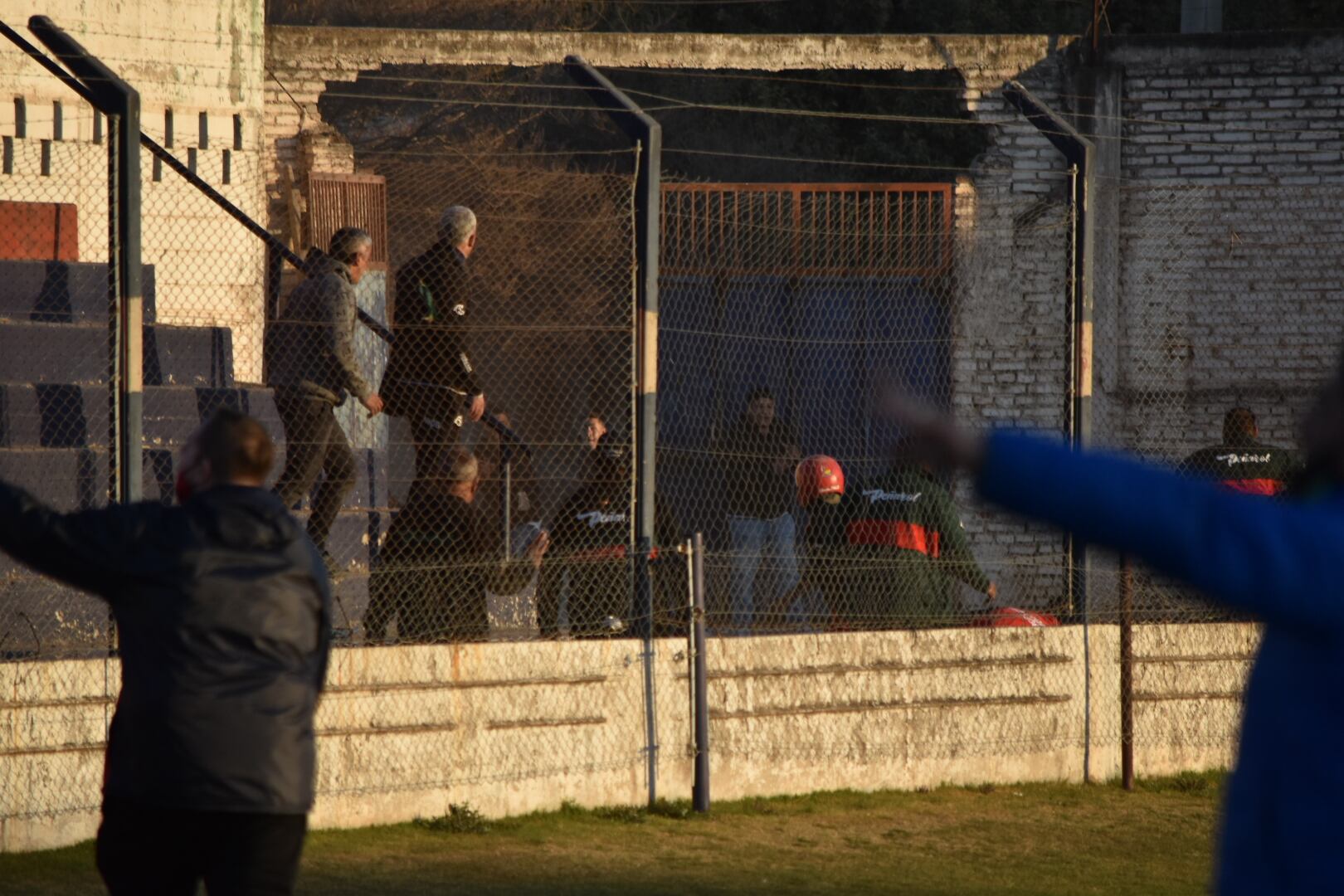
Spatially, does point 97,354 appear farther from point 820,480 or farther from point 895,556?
point 895,556

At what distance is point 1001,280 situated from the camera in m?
15.9

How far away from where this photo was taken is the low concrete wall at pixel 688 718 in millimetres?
7652

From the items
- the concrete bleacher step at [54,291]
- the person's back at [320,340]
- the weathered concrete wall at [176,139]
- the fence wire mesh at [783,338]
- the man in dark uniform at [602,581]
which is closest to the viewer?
the man in dark uniform at [602,581]

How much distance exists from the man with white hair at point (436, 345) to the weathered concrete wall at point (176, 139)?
9.65ft

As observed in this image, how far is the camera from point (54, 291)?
35.1 ft

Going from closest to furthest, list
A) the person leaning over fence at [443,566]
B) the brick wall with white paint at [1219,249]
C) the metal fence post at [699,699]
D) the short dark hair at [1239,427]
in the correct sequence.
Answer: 1. the person leaning over fence at [443,566]
2. the metal fence post at [699,699]
3. the short dark hair at [1239,427]
4. the brick wall with white paint at [1219,249]

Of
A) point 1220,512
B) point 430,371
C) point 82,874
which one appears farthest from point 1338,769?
point 430,371

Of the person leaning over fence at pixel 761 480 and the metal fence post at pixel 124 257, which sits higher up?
the metal fence post at pixel 124 257

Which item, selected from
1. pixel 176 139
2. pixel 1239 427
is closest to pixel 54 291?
pixel 176 139

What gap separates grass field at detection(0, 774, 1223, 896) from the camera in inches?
295

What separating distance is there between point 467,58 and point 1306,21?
11.2 m

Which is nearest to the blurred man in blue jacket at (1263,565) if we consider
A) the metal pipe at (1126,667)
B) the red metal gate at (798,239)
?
the metal pipe at (1126,667)

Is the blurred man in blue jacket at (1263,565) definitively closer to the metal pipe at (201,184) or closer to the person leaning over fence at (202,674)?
the person leaning over fence at (202,674)

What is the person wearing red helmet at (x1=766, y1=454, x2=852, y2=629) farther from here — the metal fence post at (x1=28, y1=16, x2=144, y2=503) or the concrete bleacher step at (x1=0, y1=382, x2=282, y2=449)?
the metal fence post at (x1=28, y1=16, x2=144, y2=503)
